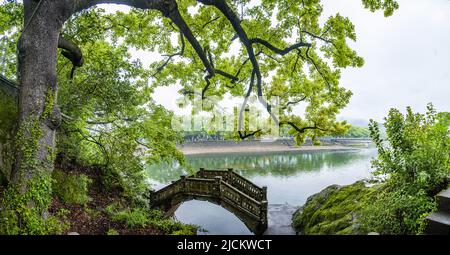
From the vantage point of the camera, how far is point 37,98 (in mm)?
3348

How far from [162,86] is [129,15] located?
141 inches

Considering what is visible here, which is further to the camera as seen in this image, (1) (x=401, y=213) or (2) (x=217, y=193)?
(2) (x=217, y=193)

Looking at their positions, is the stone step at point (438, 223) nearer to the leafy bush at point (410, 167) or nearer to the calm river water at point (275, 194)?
the leafy bush at point (410, 167)

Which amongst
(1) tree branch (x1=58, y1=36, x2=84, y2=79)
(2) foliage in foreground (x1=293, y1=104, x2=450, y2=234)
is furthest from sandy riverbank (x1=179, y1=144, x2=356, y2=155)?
(2) foliage in foreground (x1=293, y1=104, x2=450, y2=234)

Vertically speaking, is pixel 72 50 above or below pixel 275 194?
above

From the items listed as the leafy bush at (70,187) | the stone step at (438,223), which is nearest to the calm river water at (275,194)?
the stone step at (438,223)

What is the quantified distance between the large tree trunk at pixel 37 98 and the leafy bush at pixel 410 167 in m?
4.34

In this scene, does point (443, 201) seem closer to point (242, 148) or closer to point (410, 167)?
point (410, 167)

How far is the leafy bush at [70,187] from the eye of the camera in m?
5.78

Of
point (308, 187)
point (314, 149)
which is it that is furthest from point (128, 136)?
point (314, 149)

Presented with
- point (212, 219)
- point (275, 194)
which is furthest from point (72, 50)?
point (275, 194)

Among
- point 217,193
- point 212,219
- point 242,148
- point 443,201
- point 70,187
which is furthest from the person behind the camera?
point 242,148

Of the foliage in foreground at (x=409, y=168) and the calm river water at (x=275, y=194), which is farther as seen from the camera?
the calm river water at (x=275, y=194)

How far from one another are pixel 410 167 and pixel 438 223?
2.65ft
